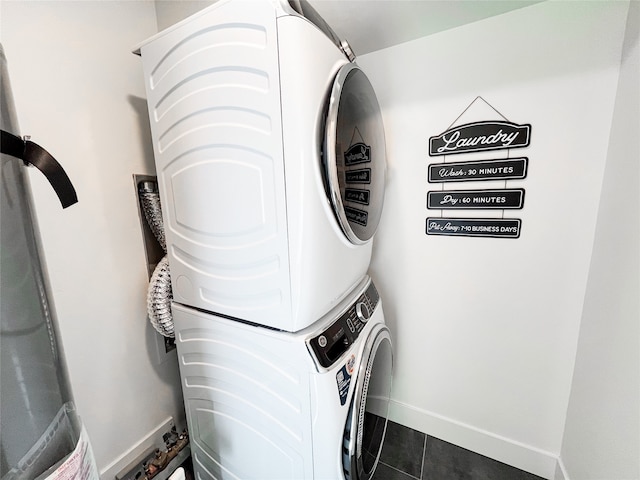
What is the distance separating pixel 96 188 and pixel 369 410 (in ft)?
5.08

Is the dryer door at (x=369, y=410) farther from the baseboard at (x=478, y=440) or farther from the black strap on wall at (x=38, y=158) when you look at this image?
the black strap on wall at (x=38, y=158)

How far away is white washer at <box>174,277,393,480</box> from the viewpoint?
35.4 inches

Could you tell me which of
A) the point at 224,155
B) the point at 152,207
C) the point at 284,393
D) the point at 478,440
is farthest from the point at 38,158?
the point at 478,440

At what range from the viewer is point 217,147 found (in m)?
0.90

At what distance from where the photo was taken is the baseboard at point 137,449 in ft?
4.22

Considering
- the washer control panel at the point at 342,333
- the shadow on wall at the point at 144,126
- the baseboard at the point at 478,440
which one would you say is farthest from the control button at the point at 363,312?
the shadow on wall at the point at 144,126

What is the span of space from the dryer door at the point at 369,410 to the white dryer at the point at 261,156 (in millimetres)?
297

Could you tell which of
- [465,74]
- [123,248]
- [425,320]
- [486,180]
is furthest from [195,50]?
[425,320]

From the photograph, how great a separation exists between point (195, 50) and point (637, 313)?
5.48 ft

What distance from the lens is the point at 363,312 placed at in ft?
3.76

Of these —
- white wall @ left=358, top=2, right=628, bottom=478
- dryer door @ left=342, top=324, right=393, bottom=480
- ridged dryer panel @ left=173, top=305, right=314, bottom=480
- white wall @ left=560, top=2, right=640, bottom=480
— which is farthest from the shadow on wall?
white wall @ left=560, top=2, right=640, bottom=480

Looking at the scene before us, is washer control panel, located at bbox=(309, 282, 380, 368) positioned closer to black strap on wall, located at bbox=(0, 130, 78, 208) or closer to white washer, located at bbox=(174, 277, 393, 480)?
white washer, located at bbox=(174, 277, 393, 480)

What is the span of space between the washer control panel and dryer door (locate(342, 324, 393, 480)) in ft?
0.28

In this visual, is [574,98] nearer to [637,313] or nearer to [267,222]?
[637,313]
